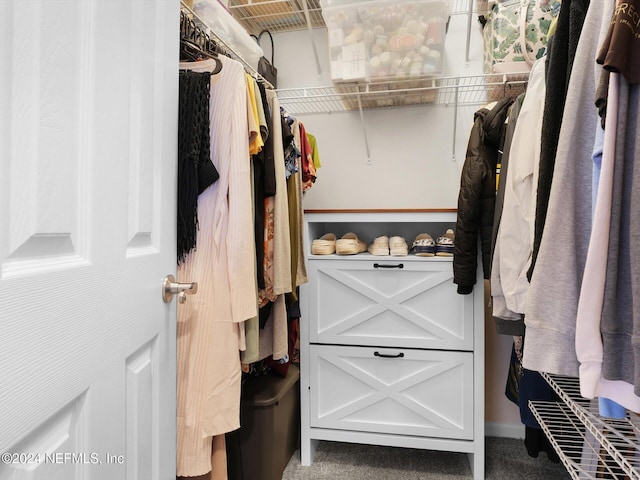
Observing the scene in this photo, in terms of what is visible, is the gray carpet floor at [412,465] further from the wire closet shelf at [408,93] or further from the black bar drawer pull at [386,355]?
the wire closet shelf at [408,93]

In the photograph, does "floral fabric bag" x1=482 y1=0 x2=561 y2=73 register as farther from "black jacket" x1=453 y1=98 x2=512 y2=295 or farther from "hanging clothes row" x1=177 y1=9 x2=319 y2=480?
"hanging clothes row" x1=177 y1=9 x2=319 y2=480

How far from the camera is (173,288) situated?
0.77 meters

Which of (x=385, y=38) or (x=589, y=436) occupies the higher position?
(x=385, y=38)

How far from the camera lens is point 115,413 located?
596 mm

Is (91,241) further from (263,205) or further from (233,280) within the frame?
(263,205)

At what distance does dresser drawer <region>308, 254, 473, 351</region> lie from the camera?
1605 mm

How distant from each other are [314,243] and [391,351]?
57 cm

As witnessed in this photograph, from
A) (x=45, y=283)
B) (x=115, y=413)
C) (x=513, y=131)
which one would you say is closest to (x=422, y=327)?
(x=513, y=131)

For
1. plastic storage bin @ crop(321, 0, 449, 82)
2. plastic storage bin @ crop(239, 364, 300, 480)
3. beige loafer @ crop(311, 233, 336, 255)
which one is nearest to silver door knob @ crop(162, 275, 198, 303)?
plastic storage bin @ crop(239, 364, 300, 480)

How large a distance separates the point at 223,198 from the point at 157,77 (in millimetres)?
372

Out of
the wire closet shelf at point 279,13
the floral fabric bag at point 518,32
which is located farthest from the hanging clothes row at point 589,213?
the wire closet shelf at point 279,13

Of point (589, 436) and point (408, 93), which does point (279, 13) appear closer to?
point (408, 93)

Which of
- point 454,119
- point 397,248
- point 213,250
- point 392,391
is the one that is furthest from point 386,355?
point 454,119

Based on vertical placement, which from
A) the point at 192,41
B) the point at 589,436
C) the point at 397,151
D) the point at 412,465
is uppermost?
the point at 192,41
